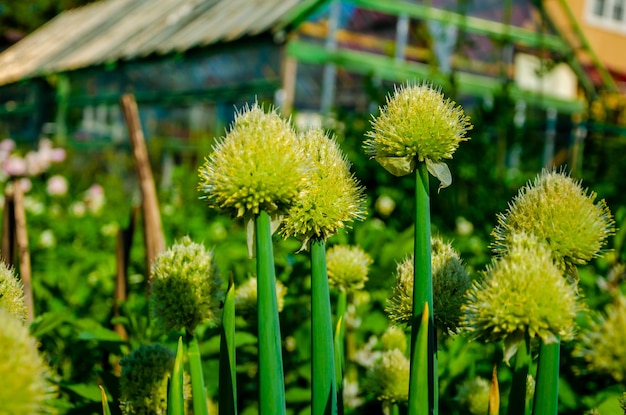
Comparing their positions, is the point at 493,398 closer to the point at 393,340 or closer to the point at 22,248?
the point at 393,340

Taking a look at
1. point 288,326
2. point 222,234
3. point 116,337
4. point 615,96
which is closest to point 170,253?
point 116,337

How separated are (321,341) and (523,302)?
0.26 m

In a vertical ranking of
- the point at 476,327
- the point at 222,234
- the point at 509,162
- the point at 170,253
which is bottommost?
the point at 476,327

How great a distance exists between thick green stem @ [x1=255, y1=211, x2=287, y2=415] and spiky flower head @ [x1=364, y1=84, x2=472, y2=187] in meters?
0.19

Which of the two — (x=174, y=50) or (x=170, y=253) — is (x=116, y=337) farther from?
(x=174, y=50)

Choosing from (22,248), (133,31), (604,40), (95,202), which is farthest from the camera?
(604,40)

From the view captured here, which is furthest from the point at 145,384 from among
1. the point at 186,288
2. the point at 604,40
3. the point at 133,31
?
the point at 604,40

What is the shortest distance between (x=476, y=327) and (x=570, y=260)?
0.59 ft

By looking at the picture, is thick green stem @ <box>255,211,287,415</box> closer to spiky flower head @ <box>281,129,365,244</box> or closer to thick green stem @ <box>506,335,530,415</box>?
spiky flower head @ <box>281,129,365,244</box>

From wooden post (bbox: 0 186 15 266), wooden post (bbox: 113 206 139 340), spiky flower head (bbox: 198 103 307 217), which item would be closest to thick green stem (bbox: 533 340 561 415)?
spiky flower head (bbox: 198 103 307 217)

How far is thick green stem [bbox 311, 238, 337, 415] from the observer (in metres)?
0.95

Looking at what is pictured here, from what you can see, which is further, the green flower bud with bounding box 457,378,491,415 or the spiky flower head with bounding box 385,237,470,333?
the green flower bud with bounding box 457,378,491,415

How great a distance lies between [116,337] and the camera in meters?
1.83

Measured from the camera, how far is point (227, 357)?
38.9 inches
